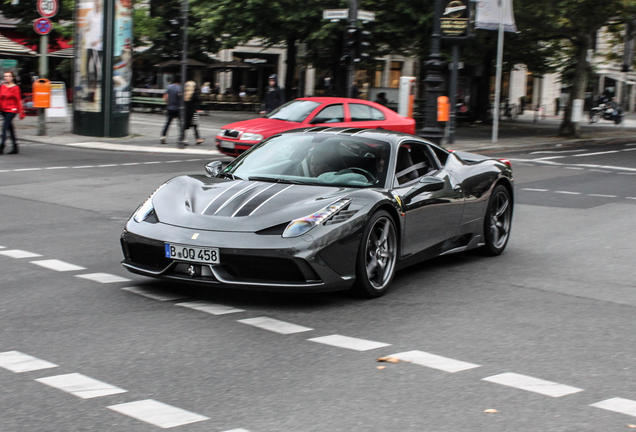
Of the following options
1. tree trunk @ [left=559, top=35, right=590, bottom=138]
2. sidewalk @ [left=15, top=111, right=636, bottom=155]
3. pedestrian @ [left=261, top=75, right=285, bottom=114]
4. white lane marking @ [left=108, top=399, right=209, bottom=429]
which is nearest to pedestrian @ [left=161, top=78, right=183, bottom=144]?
sidewalk @ [left=15, top=111, right=636, bottom=155]

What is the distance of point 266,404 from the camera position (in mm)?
3996

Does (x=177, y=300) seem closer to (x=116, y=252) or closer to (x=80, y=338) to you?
(x=80, y=338)

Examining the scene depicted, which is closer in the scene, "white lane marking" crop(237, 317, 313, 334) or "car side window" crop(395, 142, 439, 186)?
"white lane marking" crop(237, 317, 313, 334)

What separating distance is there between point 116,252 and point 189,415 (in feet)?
14.8

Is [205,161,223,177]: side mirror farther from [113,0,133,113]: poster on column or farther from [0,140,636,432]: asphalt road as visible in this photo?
[113,0,133,113]: poster on column

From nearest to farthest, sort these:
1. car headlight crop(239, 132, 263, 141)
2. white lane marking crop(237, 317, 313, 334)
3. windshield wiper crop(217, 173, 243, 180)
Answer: white lane marking crop(237, 317, 313, 334), windshield wiper crop(217, 173, 243, 180), car headlight crop(239, 132, 263, 141)

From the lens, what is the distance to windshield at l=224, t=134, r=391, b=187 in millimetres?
6844

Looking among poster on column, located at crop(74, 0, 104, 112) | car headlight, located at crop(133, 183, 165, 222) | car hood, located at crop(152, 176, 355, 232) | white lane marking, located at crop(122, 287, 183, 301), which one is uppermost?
poster on column, located at crop(74, 0, 104, 112)

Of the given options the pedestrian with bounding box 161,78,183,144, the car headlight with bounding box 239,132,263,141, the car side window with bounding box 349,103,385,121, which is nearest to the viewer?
the car headlight with bounding box 239,132,263,141

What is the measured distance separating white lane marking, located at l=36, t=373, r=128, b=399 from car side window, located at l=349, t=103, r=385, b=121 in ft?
50.8

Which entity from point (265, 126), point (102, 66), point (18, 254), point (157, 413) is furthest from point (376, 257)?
point (102, 66)

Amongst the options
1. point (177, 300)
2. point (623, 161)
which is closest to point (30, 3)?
point (623, 161)

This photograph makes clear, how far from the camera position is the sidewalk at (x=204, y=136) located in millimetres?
21750

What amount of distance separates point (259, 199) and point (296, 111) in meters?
13.0
